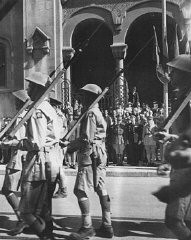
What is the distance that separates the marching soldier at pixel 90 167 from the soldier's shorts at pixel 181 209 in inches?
79.2

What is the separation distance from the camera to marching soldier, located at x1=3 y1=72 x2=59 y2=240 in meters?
5.57

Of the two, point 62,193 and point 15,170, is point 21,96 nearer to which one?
point 15,170

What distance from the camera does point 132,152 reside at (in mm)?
15117

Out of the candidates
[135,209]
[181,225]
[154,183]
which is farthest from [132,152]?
[181,225]

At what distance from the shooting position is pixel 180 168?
3.27 metres

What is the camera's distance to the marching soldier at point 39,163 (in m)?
5.57

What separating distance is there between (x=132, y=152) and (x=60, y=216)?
7987 mm

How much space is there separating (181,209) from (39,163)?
214 centimetres

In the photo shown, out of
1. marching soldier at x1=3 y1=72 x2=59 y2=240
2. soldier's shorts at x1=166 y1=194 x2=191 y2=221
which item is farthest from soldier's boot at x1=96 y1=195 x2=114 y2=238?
soldier's shorts at x1=166 y1=194 x2=191 y2=221

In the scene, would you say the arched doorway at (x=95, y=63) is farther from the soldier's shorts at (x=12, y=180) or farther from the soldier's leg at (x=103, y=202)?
the soldier's leg at (x=103, y=202)

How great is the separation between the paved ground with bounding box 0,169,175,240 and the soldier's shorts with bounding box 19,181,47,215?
2.18 ft

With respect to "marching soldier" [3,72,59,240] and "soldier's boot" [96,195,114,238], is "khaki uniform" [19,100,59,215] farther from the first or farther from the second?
"soldier's boot" [96,195,114,238]

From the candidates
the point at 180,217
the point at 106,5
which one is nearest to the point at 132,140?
the point at 106,5

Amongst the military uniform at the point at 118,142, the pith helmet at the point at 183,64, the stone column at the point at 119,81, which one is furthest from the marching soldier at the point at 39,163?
the stone column at the point at 119,81
